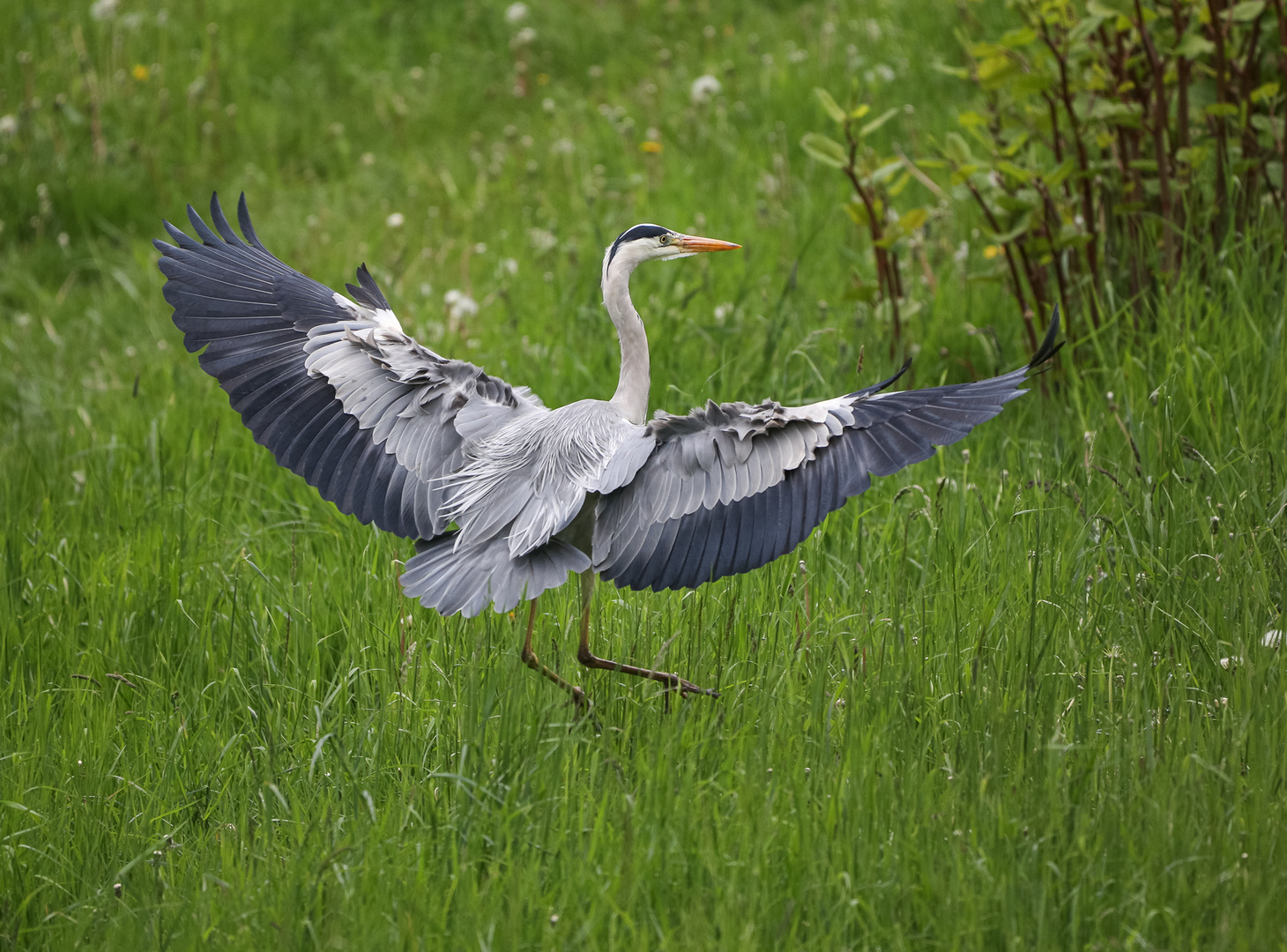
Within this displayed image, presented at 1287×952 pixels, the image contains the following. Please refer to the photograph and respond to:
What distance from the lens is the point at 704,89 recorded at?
25.4 feet

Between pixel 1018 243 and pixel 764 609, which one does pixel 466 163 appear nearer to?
pixel 1018 243

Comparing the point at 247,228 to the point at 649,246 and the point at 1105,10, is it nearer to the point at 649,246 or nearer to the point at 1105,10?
the point at 649,246

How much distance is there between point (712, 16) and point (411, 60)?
2556mm

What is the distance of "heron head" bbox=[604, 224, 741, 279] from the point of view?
386 cm

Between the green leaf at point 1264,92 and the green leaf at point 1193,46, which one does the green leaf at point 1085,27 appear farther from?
the green leaf at point 1264,92

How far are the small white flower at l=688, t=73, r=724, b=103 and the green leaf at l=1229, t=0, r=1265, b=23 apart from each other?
144 inches

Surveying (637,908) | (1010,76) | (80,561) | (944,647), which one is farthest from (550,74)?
(637,908)

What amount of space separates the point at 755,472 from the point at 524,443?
755 mm

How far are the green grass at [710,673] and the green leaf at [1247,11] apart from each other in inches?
34.7

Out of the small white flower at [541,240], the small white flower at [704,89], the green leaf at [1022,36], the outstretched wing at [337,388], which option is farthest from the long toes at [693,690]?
the small white flower at [704,89]

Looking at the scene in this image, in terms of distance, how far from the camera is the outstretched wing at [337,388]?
11.9 feet

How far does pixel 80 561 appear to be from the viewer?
14.1 ft

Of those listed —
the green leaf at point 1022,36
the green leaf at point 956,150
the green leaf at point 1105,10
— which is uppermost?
the green leaf at point 1105,10

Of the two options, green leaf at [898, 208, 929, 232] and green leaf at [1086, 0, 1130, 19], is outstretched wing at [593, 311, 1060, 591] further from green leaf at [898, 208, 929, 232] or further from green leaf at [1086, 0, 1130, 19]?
green leaf at [1086, 0, 1130, 19]
